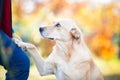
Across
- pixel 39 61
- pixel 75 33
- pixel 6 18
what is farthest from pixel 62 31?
pixel 6 18

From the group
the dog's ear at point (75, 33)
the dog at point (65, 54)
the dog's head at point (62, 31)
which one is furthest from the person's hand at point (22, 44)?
the dog's ear at point (75, 33)

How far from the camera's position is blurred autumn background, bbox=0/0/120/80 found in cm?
235

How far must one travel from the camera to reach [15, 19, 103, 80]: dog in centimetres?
232

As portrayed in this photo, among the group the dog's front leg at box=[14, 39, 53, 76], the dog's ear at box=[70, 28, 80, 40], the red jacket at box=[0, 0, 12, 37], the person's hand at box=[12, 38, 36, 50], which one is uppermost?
the red jacket at box=[0, 0, 12, 37]

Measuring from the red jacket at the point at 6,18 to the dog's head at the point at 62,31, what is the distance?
7.9 inches

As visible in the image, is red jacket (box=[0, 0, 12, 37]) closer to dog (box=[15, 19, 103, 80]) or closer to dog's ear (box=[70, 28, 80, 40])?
dog (box=[15, 19, 103, 80])

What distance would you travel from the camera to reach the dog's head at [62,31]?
2.31 metres

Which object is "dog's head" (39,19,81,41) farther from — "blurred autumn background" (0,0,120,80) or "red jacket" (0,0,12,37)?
"red jacket" (0,0,12,37)

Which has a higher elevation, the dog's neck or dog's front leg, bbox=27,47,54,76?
the dog's neck

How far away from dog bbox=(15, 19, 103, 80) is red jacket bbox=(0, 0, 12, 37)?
90mm

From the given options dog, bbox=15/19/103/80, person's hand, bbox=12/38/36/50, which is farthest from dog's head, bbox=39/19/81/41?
person's hand, bbox=12/38/36/50

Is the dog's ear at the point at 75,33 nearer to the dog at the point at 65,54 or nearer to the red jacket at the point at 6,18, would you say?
the dog at the point at 65,54

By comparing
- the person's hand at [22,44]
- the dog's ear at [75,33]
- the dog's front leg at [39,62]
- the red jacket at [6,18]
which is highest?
the red jacket at [6,18]

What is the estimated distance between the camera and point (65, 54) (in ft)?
7.70
